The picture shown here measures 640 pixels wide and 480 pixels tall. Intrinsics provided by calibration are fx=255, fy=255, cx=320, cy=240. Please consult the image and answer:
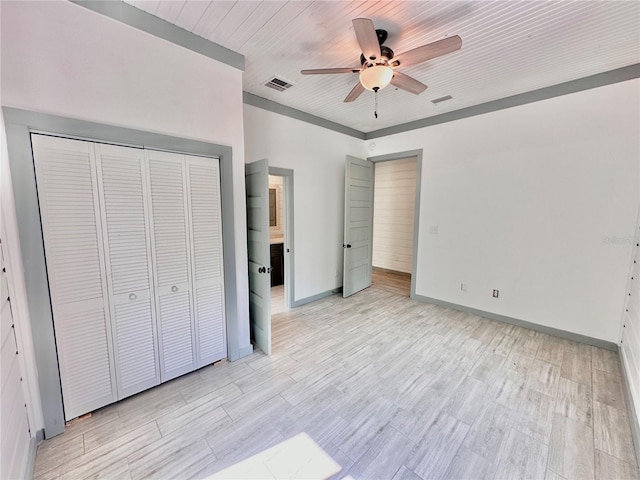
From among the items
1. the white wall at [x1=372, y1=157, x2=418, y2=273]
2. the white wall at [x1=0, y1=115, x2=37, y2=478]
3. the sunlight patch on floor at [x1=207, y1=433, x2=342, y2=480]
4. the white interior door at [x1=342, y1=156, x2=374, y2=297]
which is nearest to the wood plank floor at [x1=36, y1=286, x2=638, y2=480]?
the sunlight patch on floor at [x1=207, y1=433, x2=342, y2=480]

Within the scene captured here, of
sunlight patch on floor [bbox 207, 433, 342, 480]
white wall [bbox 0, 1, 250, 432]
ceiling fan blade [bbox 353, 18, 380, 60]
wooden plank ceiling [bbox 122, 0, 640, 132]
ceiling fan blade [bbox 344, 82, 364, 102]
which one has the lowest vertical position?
sunlight patch on floor [bbox 207, 433, 342, 480]

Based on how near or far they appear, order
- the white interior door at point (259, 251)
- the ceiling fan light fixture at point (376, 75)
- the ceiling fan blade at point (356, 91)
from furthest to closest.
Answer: the white interior door at point (259, 251) < the ceiling fan blade at point (356, 91) < the ceiling fan light fixture at point (376, 75)

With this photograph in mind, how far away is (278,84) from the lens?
298 cm

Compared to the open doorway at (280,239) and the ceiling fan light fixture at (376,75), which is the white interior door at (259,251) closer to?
the open doorway at (280,239)

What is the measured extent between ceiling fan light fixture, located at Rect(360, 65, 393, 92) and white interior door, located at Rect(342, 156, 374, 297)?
2.04 m

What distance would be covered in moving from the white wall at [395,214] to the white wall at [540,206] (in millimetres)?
1770

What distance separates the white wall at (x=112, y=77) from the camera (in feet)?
4.93

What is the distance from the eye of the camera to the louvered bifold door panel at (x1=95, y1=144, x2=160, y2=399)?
184 cm

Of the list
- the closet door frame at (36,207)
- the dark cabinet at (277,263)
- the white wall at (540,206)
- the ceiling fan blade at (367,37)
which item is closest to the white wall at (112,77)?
the closet door frame at (36,207)

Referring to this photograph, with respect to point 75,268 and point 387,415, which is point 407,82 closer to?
point 387,415

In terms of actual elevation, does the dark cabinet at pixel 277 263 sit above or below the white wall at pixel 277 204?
below

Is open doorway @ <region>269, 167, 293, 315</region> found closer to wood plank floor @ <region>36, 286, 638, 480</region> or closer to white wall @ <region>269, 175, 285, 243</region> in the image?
white wall @ <region>269, 175, 285, 243</region>

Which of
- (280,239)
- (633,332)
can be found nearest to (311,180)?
(280,239)

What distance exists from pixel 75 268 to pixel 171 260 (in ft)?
1.92
